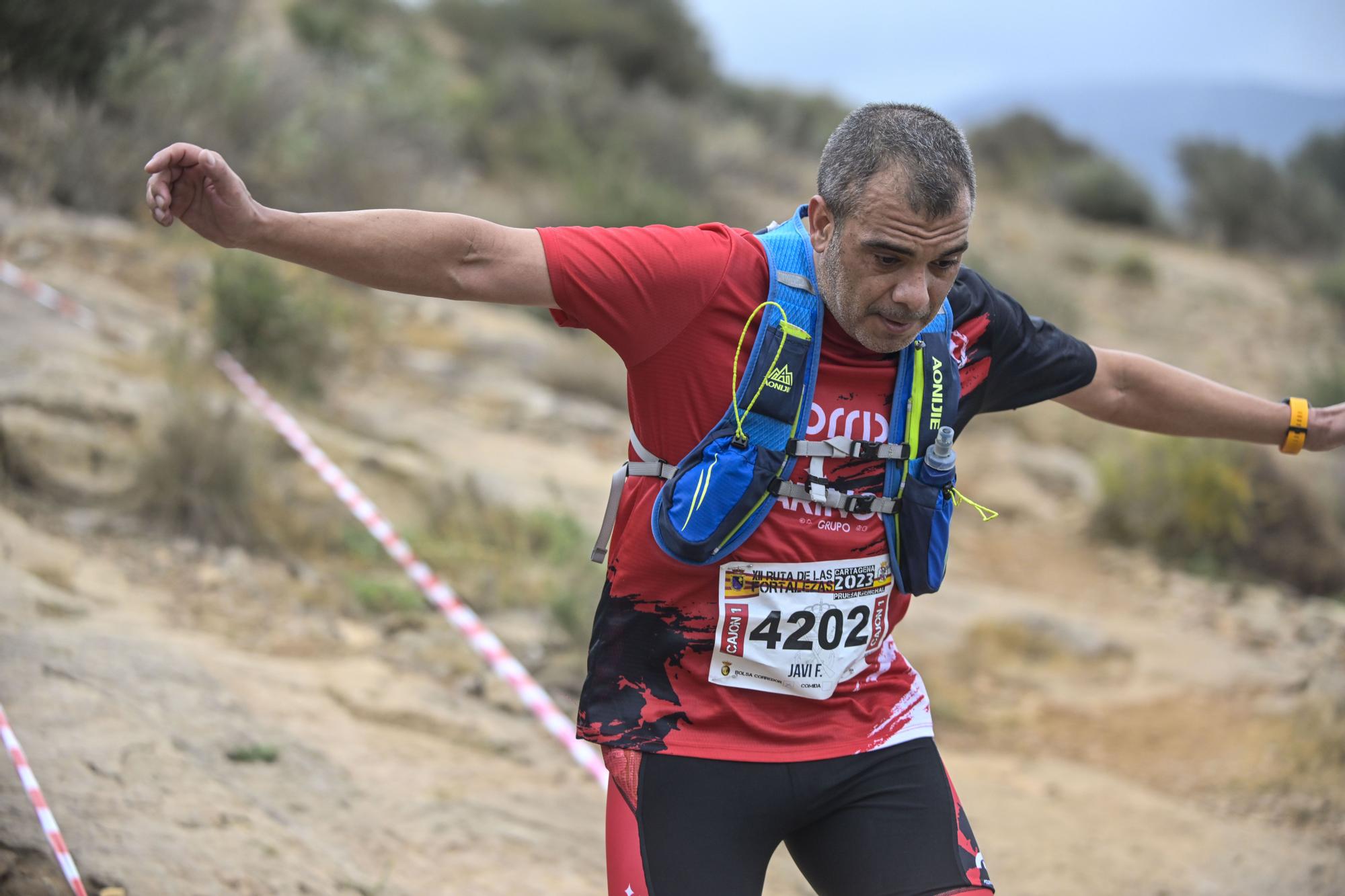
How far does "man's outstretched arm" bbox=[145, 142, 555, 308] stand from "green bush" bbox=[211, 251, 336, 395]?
4.85 m

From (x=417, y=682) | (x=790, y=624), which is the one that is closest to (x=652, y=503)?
(x=790, y=624)

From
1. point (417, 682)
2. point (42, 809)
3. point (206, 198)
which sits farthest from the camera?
point (417, 682)

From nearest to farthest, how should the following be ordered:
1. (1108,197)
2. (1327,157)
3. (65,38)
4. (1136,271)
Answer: (65,38) < (1136,271) < (1108,197) < (1327,157)

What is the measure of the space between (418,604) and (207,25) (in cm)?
801

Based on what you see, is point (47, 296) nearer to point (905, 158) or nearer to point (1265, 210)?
point (905, 158)

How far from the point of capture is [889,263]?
6.60 ft

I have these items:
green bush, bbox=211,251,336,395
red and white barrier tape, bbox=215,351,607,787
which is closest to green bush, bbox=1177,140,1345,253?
green bush, bbox=211,251,336,395

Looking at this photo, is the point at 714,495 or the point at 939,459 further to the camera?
the point at 939,459

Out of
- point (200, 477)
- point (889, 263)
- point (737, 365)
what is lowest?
point (200, 477)

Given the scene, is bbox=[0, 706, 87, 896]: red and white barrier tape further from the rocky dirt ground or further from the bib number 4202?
the bib number 4202

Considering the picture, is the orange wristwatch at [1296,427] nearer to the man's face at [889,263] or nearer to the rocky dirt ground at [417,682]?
the man's face at [889,263]

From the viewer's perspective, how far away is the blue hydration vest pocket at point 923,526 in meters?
2.15

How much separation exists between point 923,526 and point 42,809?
2046mm

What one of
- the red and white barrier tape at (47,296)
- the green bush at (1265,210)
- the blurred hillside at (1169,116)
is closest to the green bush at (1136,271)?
the green bush at (1265,210)
